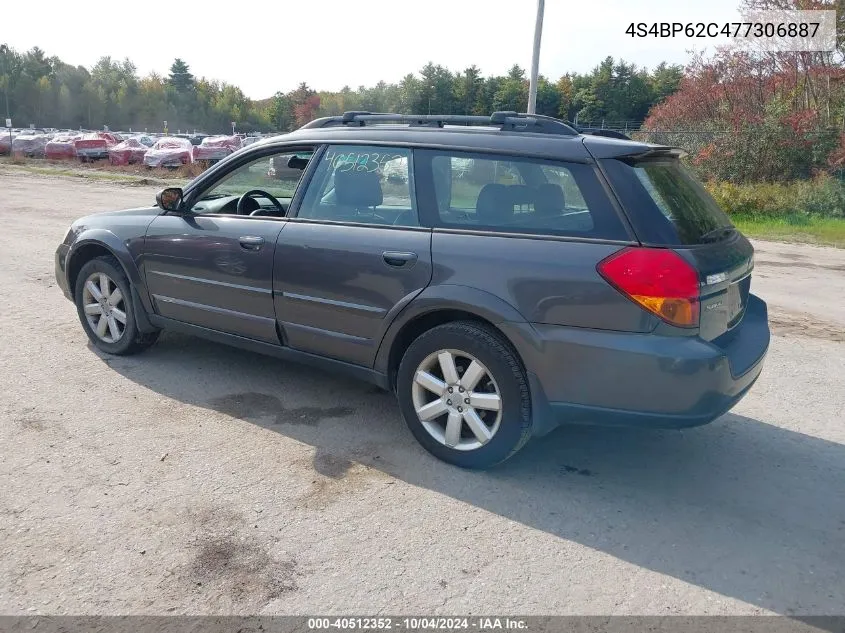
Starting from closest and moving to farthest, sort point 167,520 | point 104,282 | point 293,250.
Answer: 1. point 167,520
2. point 293,250
3. point 104,282

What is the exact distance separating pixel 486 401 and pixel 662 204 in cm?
129

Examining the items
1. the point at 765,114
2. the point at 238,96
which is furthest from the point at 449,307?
the point at 238,96

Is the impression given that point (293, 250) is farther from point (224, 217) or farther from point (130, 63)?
point (130, 63)

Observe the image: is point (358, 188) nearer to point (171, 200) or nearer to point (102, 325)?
point (171, 200)

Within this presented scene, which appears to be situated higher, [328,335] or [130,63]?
[130,63]

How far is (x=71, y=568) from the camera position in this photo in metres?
3.00

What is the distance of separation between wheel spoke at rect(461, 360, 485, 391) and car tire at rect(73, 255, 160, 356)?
2776 mm

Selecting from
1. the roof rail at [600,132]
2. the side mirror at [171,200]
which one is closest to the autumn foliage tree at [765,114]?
the roof rail at [600,132]

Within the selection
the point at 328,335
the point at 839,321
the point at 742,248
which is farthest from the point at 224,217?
the point at 839,321

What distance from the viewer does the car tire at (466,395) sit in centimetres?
Result: 370

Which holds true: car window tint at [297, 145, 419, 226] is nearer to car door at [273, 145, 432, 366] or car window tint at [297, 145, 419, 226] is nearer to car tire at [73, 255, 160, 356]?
car door at [273, 145, 432, 366]

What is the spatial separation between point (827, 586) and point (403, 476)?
6.34ft

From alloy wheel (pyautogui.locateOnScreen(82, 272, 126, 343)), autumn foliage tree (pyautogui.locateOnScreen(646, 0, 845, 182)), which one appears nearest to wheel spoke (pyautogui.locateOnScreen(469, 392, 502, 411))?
alloy wheel (pyautogui.locateOnScreen(82, 272, 126, 343))

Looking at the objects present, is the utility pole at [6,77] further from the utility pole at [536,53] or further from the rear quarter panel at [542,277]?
the rear quarter panel at [542,277]
